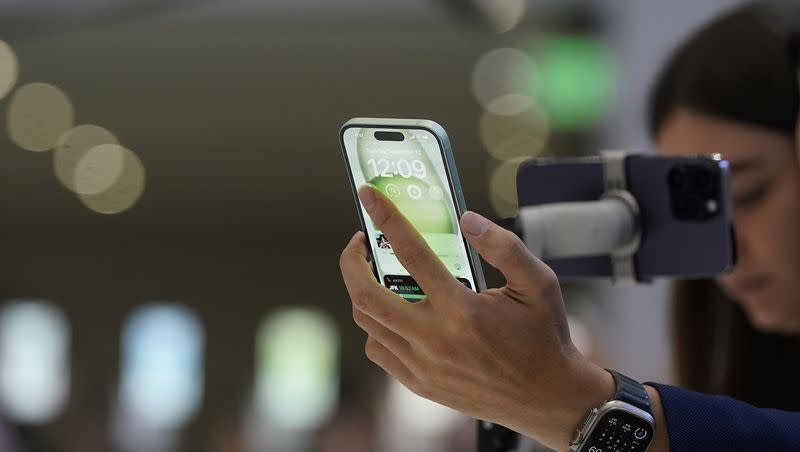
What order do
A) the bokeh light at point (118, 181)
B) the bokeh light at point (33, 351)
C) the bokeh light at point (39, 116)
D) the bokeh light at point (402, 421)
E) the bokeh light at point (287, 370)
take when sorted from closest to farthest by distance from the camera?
the bokeh light at point (118, 181) → the bokeh light at point (39, 116) → the bokeh light at point (402, 421) → the bokeh light at point (287, 370) → the bokeh light at point (33, 351)

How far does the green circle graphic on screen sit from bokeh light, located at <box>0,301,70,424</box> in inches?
321

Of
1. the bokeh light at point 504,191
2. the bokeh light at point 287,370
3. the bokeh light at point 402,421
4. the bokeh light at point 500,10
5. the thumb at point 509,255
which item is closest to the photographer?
the thumb at point 509,255

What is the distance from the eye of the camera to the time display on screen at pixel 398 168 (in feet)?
2.39

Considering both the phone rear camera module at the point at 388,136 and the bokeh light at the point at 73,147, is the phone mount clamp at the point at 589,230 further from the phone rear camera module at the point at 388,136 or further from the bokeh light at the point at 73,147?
the bokeh light at the point at 73,147

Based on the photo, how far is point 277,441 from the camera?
8086mm

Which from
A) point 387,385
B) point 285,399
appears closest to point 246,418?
point 285,399

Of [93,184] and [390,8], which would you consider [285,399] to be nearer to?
[390,8]

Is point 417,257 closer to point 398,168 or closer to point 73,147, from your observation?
point 398,168

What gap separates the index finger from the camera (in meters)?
0.66

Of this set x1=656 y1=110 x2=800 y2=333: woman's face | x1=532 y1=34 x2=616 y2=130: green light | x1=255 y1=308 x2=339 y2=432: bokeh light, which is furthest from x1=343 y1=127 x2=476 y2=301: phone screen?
x1=255 y1=308 x2=339 y2=432: bokeh light

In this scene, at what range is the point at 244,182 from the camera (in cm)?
668

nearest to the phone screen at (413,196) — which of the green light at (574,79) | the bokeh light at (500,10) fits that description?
the green light at (574,79)

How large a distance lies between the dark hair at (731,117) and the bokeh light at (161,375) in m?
6.78

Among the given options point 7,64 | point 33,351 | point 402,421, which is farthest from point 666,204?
point 33,351
